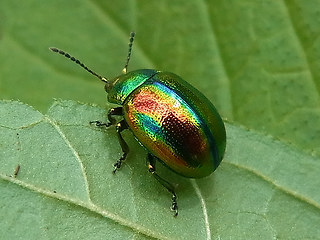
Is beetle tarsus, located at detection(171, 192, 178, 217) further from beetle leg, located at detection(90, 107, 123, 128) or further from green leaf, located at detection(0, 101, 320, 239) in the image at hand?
beetle leg, located at detection(90, 107, 123, 128)

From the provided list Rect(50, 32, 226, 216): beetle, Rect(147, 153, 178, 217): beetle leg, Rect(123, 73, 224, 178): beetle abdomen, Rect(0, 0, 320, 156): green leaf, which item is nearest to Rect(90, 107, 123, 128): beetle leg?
Rect(50, 32, 226, 216): beetle

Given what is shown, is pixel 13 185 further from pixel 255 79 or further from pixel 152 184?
pixel 255 79

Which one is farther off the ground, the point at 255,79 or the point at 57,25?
the point at 255,79

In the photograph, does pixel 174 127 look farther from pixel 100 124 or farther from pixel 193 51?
pixel 193 51

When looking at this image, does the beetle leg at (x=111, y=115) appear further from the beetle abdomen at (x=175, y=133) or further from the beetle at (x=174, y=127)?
the beetle abdomen at (x=175, y=133)

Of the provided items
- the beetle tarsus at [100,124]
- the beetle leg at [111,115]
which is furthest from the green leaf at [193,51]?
the beetle tarsus at [100,124]

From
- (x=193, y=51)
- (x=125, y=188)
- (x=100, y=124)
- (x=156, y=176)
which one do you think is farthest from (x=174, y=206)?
(x=193, y=51)

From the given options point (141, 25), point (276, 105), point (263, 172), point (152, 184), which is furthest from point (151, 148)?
point (141, 25)
